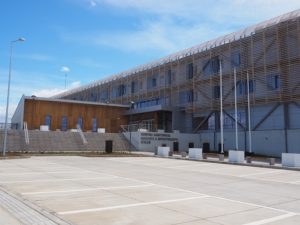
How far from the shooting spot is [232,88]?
46.3 meters

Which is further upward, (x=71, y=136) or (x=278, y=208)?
(x=71, y=136)

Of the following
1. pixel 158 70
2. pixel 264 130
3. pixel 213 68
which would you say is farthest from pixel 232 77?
pixel 158 70

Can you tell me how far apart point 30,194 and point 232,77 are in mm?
38965

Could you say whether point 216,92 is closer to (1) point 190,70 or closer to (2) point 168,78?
(1) point 190,70

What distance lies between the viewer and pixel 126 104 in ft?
213

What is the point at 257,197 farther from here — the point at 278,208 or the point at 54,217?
the point at 54,217

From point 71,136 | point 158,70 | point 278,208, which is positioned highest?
point 158,70

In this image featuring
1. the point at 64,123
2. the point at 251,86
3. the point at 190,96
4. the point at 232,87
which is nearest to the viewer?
the point at 251,86

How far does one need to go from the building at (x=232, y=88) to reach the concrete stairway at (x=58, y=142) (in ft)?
32.9

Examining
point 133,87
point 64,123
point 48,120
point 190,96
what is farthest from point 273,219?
point 133,87

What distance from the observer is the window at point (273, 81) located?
4097cm

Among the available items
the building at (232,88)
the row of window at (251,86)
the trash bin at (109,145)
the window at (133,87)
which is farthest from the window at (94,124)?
the row of window at (251,86)

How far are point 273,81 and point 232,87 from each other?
242 inches

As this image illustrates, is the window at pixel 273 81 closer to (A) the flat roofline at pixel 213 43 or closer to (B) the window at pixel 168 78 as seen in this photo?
(A) the flat roofline at pixel 213 43
